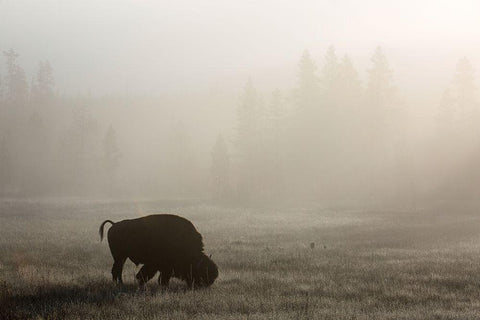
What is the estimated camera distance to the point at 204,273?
1170cm

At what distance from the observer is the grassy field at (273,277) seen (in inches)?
380

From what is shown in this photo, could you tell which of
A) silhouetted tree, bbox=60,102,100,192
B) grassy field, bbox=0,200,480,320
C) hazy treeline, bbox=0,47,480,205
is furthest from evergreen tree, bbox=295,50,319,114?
grassy field, bbox=0,200,480,320

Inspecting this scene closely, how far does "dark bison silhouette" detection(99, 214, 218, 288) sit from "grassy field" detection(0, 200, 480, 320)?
16.1 inches

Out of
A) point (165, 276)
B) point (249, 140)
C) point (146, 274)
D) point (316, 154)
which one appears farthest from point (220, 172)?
point (146, 274)

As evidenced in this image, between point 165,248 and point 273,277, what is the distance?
3.08 m

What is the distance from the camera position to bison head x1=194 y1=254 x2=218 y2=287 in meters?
11.7

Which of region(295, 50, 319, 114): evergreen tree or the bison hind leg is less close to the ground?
region(295, 50, 319, 114): evergreen tree

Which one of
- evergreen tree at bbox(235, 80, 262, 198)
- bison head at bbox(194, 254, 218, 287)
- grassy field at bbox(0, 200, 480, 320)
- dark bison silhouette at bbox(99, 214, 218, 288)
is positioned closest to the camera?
grassy field at bbox(0, 200, 480, 320)

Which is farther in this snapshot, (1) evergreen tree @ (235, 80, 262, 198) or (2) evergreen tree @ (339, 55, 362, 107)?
(2) evergreen tree @ (339, 55, 362, 107)

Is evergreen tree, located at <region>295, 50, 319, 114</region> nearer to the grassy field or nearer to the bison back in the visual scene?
the grassy field

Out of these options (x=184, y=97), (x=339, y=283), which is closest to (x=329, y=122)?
(x=339, y=283)

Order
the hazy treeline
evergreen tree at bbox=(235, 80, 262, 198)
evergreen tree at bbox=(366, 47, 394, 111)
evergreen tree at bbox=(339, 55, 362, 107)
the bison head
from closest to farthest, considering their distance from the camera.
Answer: the bison head, the hazy treeline, evergreen tree at bbox=(235, 80, 262, 198), evergreen tree at bbox=(366, 47, 394, 111), evergreen tree at bbox=(339, 55, 362, 107)

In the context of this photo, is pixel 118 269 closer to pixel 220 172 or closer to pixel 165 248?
pixel 165 248

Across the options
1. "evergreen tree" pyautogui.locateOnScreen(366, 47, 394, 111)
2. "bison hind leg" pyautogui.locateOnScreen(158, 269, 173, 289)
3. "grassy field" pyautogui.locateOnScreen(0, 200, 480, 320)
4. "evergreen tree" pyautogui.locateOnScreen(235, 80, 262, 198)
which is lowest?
"grassy field" pyautogui.locateOnScreen(0, 200, 480, 320)
